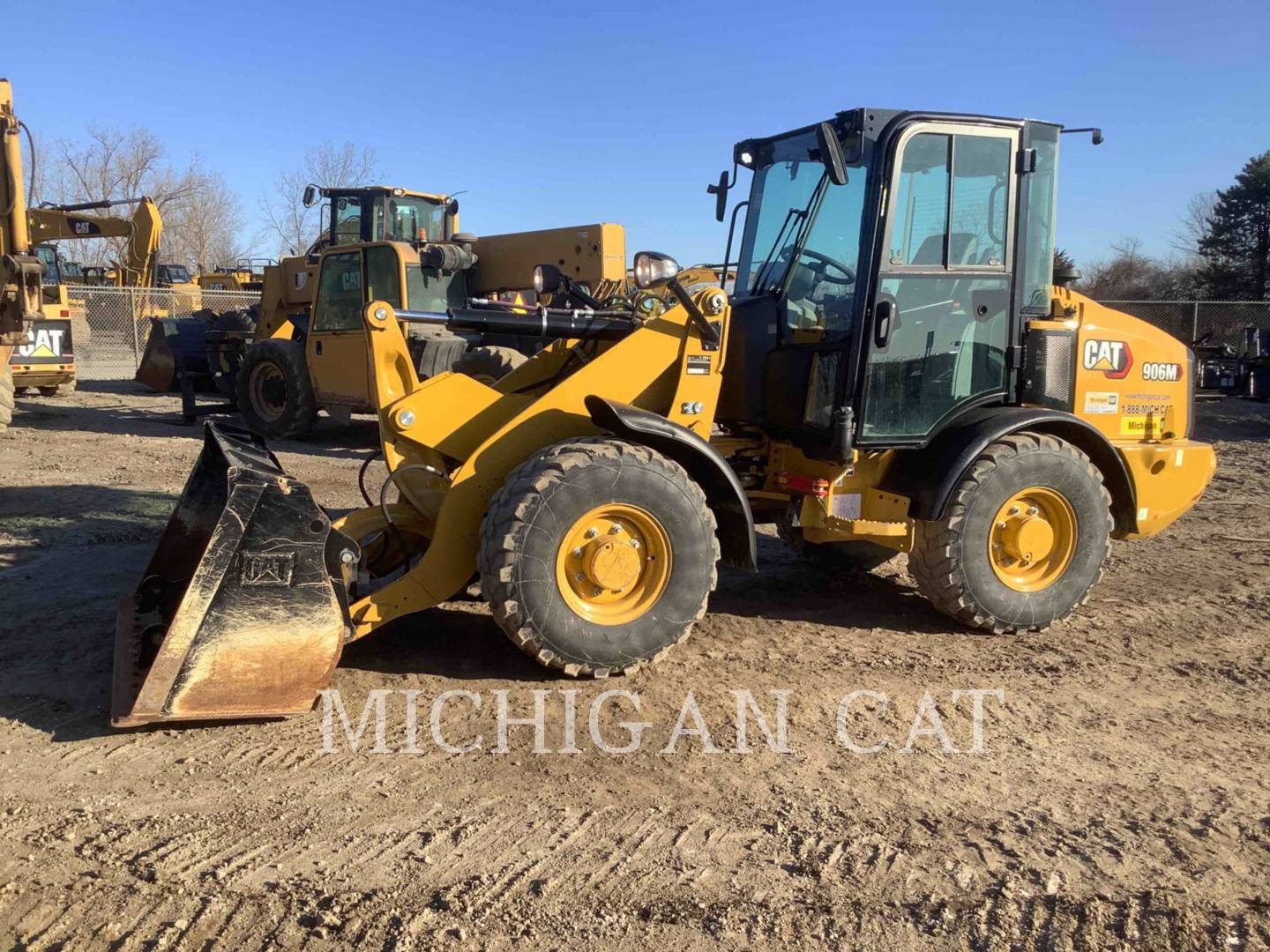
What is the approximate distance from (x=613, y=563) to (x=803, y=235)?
6.95 feet

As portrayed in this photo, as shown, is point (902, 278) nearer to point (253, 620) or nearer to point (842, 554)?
point (842, 554)

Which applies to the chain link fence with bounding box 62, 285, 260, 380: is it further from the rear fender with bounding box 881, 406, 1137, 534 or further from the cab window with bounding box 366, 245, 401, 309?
the rear fender with bounding box 881, 406, 1137, 534

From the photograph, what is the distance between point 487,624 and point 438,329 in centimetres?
704

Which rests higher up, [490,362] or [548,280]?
[548,280]

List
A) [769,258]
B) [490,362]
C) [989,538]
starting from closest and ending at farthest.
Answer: [989,538] < [769,258] < [490,362]

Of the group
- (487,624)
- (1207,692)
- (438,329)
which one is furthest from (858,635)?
(438,329)

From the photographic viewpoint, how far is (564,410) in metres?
4.73

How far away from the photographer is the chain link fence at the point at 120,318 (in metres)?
→ 22.7

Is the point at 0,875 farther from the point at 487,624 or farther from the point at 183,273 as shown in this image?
the point at 183,273

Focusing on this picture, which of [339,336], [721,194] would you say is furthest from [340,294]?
[721,194]

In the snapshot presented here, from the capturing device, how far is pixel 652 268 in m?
5.52

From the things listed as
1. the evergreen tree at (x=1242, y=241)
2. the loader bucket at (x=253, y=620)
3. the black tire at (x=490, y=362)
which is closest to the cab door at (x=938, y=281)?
the loader bucket at (x=253, y=620)

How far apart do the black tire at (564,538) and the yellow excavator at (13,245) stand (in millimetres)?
8676

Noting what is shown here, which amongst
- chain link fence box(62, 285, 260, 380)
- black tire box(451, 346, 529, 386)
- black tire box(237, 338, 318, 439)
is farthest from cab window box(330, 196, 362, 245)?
chain link fence box(62, 285, 260, 380)
